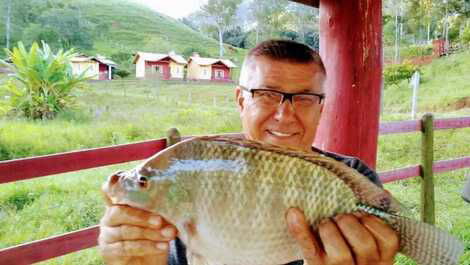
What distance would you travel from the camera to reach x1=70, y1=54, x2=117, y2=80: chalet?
811cm

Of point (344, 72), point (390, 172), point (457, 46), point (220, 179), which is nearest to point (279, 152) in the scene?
point (220, 179)

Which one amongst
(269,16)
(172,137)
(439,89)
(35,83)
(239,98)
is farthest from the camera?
(439,89)

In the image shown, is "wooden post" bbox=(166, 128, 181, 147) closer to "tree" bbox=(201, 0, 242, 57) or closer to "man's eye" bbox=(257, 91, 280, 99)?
"man's eye" bbox=(257, 91, 280, 99)

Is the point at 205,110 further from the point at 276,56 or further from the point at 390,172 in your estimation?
the point at 276,56

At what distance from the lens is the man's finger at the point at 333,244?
81 cm

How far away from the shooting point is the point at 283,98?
1.35 metres

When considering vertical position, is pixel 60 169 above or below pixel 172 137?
below

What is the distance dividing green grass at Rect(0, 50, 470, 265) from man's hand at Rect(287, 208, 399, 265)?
2566 mm

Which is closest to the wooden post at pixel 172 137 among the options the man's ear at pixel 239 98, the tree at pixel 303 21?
the man's ear at pixel 239 98

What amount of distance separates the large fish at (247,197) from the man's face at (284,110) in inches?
19.9

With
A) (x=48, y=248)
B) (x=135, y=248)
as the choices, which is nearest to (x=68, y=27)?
(x=48, y=248)

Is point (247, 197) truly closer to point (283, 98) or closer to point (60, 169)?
point (283, 98)

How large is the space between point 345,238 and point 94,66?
8444 mm

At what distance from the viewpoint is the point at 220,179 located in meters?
0.80
